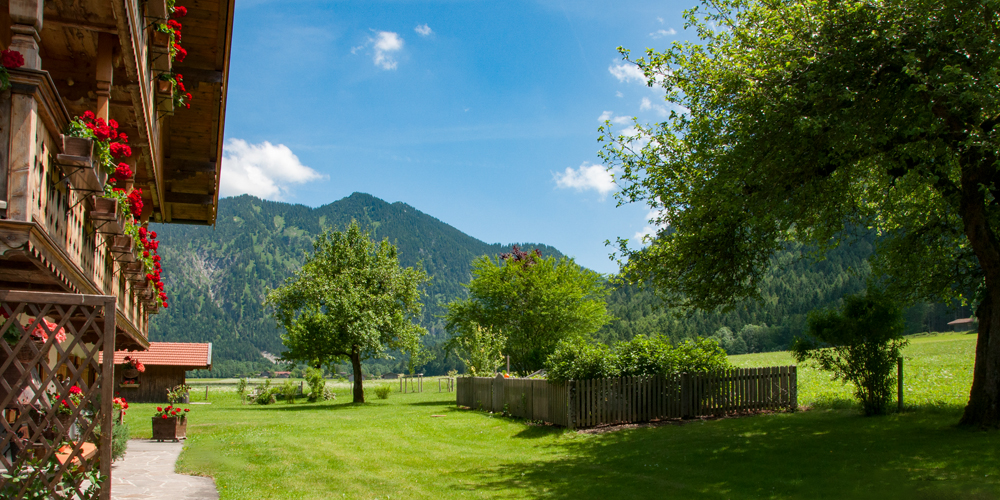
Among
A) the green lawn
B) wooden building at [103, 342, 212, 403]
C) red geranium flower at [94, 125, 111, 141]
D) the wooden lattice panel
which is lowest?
wooden building at [103, 342, 212, 403]

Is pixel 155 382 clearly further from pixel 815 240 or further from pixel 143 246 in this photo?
pixel 815 240

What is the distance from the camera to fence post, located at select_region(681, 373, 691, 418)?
1869 centimetres

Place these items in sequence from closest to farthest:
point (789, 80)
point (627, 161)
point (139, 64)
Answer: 1. point (139, 64)
2. point (789, 80)
3. point (627, 161)

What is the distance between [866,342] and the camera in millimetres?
15867

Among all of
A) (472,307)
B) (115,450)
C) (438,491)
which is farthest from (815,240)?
(472,307)

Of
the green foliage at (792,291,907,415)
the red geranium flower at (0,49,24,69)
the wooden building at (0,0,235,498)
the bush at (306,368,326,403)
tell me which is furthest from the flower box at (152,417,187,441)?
the bush at (306,368,326,403)

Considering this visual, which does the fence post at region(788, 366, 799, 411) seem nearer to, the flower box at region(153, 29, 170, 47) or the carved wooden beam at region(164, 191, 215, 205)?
the carved wooden beam at region(164, 191, 215, 205)

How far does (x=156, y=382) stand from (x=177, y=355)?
2047 mm

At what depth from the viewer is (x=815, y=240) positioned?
15.8m

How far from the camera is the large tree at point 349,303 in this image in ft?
116

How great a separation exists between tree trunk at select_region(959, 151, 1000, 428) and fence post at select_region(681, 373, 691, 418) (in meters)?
6.97

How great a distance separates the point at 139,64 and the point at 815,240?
1459cm

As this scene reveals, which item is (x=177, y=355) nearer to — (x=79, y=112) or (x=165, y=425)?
(x=165, y=425)

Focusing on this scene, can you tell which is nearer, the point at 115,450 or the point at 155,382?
the point at 115,450
